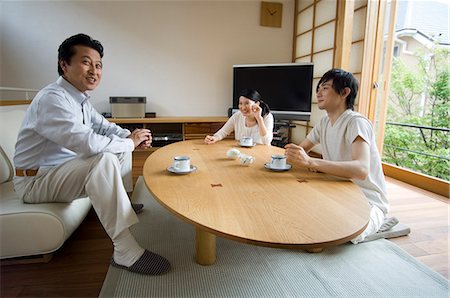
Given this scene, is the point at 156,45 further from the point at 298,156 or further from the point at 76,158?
the point at 298,156

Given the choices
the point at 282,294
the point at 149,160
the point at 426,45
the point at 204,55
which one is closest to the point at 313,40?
the point at 204,55

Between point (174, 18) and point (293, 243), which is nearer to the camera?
point (293, 243)

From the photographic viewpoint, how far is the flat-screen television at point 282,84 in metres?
3.38

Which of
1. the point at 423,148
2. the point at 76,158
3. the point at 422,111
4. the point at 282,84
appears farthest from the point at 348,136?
the point at 422,111

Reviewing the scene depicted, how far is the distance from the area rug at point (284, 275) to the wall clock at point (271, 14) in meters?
3.30

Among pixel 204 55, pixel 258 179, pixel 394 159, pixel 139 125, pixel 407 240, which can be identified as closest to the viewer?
pixel 258 179

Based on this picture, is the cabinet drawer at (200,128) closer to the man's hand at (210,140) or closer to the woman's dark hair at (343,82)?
the man's hand at (210,140)

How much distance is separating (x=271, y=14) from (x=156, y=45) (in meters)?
1.68

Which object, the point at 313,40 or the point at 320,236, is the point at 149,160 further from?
the point at 313,40

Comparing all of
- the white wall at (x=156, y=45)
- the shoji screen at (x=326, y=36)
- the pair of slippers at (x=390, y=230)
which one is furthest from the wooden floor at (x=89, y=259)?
the white wall at (x=156, y=45)

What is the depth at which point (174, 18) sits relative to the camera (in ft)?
12.1

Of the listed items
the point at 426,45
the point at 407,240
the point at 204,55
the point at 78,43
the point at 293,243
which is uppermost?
the point at 426,45

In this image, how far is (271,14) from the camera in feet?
12.9

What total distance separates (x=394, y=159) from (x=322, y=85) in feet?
11.4
